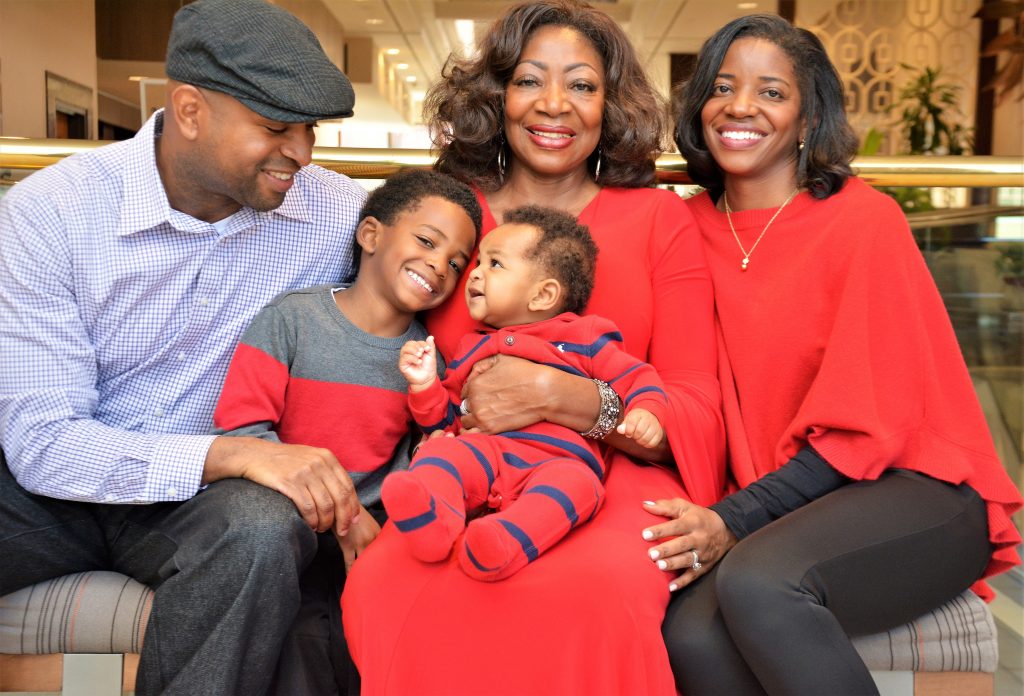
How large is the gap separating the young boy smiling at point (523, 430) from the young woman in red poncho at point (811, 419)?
199 millimetres

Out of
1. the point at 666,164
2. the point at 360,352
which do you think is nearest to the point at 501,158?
the point at 666,164

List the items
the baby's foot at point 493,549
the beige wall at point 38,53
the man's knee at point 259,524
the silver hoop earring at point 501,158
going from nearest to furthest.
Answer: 1. the baby's foot at point 493,549
2. the man's knee at point 259,524
3. the silver hoop earring at point 501,158
4. the beige wall at point 38,53

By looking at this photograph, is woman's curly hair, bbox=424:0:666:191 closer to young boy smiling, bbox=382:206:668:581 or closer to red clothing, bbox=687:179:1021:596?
young boy smiling, bbox=382:206:668:581

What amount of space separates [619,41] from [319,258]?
0.88 meters

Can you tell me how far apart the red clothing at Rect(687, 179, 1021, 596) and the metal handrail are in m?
0.65

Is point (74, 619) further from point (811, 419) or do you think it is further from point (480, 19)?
point (480, 19)

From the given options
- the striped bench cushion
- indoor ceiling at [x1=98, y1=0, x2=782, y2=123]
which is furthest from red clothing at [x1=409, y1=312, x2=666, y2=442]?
indoor ceiling at [x1=98, y1=0, x2=782, y2=123]

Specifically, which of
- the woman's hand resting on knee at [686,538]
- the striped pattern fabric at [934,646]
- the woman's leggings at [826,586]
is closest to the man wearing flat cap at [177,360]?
the woman's hand resting on knee at [686,538]

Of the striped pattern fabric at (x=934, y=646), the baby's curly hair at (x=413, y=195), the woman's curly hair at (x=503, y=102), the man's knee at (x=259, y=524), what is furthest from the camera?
the woman's curly hair at (x=503, y=102)

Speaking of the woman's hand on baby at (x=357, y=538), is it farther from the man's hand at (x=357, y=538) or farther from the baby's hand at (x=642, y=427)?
the baby's hand at (x=642, y=427)

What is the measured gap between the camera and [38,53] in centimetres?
698

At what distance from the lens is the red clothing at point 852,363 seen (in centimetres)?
186

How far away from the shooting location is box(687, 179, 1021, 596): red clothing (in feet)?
6.12

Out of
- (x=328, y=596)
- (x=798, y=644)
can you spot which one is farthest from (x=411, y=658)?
(x=798, y=644)
